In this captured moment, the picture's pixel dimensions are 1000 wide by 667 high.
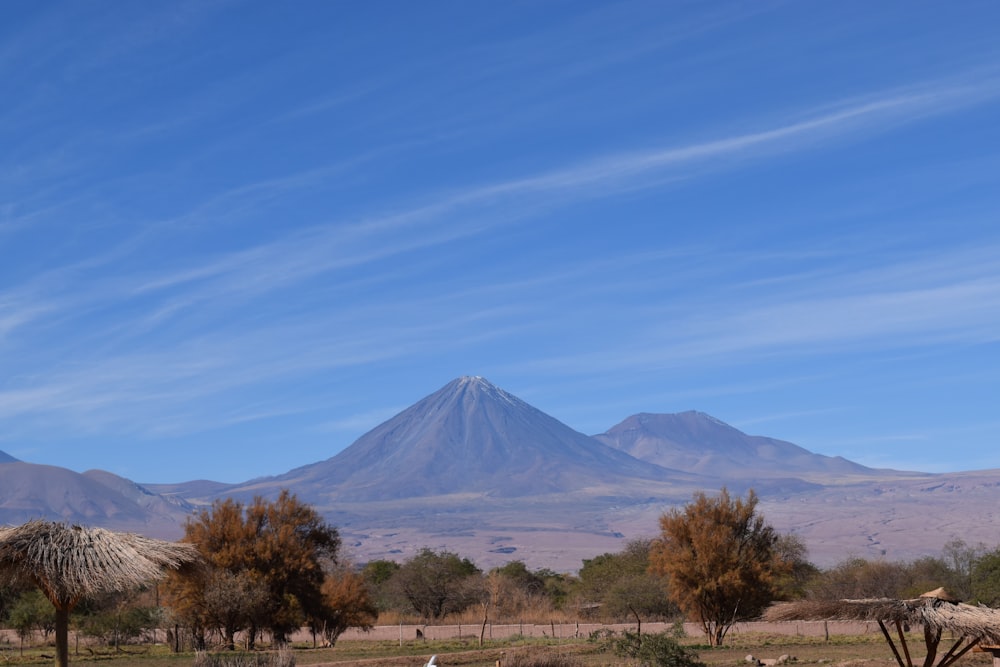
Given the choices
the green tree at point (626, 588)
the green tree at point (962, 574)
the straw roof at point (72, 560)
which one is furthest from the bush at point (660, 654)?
the green tree at point (962, 574)

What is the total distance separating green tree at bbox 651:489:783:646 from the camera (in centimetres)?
4238

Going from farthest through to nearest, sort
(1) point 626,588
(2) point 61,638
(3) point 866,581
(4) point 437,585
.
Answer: (4) point 437,585 < (3) point 866,581 < (1) point 626,588 < (2) point 61,638

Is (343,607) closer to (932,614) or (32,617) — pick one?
(32,617)

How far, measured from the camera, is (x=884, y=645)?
121ft

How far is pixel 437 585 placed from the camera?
75000mm

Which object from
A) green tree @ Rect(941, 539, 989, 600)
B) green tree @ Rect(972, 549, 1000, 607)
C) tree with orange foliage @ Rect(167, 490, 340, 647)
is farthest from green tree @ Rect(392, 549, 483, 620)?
green tree @ Rect(972, 549, 1000, 607)

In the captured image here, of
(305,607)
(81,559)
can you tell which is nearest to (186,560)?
(81,559)

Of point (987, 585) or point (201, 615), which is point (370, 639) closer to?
point (201, 615)

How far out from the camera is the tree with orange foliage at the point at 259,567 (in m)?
41.4

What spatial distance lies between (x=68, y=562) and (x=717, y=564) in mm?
28582

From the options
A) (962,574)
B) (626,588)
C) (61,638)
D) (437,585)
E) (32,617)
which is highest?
(61,638)

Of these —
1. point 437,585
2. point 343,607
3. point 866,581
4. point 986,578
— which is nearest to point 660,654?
point 343,607

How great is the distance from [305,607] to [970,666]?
84.1 ft

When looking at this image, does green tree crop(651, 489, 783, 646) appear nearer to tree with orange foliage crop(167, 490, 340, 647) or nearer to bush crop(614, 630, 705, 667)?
bush crop(614, 630, 705, 667)
